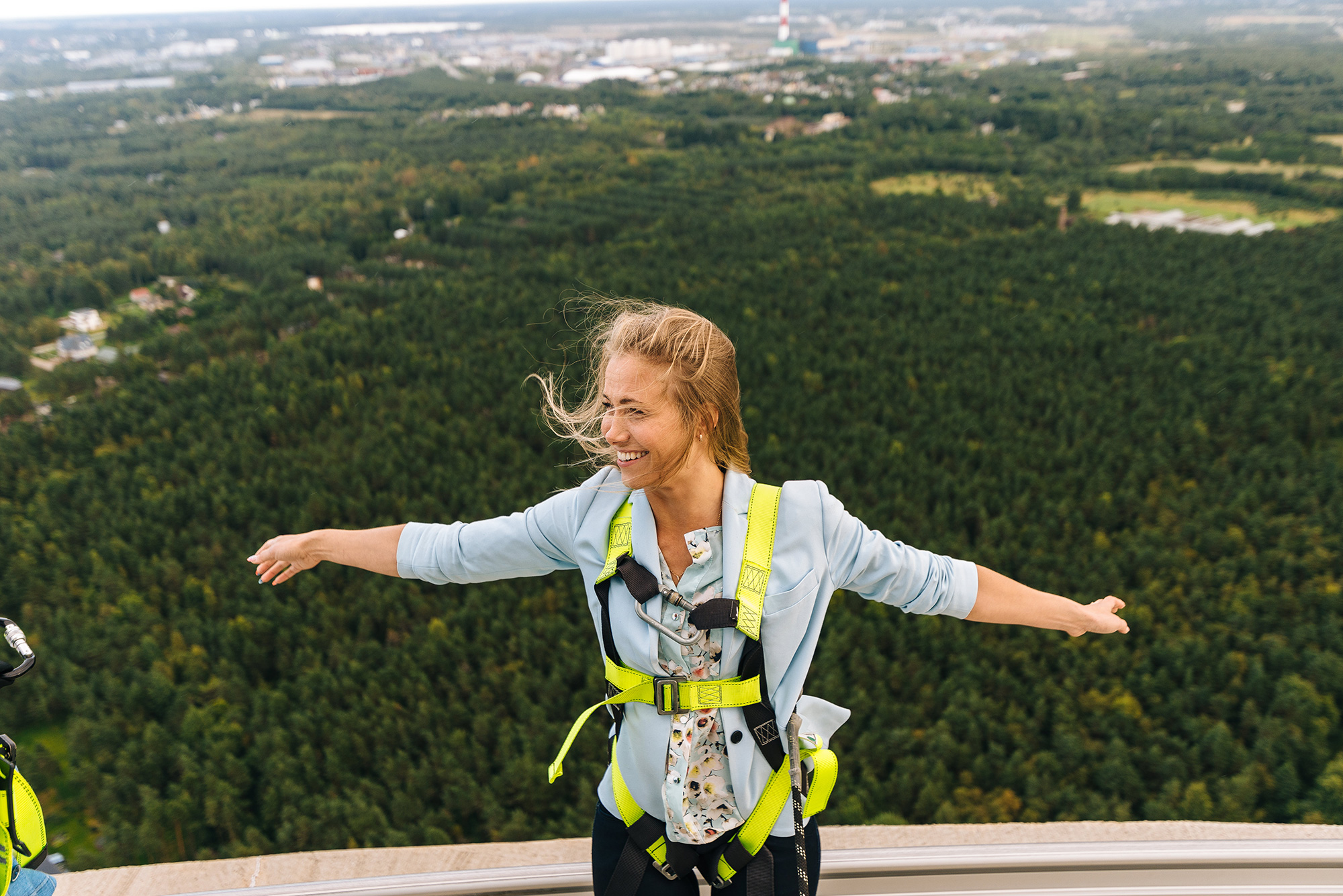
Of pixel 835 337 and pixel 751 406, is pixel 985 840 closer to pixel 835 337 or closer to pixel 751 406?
pixel 751 406

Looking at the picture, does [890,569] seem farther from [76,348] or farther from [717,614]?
[76,348]

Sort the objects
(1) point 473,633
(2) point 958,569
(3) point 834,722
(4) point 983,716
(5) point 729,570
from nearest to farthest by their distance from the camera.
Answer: (5) point 729,570 → (2) point 958,569 → (3) point 834,722 → (4) point 983,716 → (1) point 473,633

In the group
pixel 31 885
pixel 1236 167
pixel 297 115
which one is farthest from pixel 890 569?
pixel 297 115

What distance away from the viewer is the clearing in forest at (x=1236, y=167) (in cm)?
8588

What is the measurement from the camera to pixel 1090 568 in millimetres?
29594

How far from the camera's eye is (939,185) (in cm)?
8856

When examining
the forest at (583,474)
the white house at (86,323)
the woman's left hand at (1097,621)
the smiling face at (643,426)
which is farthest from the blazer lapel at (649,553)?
the white house at (86,323)

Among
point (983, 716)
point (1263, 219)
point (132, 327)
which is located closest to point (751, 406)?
point (983, 716)

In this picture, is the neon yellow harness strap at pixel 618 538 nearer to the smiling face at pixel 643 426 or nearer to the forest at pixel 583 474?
the smiling face at pixel 643 426

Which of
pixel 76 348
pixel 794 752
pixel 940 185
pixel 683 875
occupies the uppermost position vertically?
pixel 794 752

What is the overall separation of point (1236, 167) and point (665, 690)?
377 ft

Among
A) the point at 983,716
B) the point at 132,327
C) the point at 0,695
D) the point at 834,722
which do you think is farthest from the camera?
the point at 132,327

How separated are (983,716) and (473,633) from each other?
1660cm

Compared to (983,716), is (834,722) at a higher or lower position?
higher
